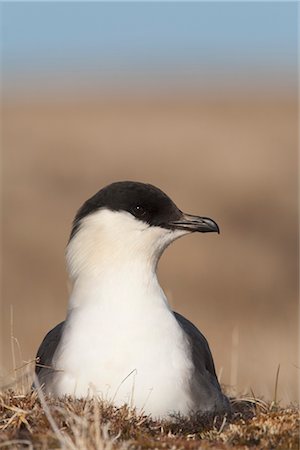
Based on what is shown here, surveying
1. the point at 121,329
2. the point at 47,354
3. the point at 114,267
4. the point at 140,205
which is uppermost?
the point at 140,205

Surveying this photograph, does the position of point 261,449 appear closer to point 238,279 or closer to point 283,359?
point 283,359

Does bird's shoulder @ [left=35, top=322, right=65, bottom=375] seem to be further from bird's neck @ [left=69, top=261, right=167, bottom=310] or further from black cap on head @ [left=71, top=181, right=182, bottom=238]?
black cap on head @ [left=71, top=181, right=182, bottom=238]

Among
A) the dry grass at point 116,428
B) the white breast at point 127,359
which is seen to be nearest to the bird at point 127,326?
the white breast at point 127,359

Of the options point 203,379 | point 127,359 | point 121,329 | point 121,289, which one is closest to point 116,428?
point 127,359

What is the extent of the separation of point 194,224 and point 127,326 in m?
0.82

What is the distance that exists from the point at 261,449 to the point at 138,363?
2.92 ft

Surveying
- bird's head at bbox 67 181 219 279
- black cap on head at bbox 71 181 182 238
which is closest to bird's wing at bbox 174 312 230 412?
bird's head at bbox 67 181 219 279

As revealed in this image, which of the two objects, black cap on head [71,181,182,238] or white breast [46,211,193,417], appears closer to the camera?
white breast [46,211,193,417]

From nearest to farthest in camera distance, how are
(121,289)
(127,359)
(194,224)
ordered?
(127,359) → (121,289) → (194,224)

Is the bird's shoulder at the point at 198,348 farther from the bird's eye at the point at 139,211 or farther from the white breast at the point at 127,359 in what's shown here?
the bird's eye at the point at 139,211

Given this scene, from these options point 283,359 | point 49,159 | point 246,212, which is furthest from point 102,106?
point 283,359

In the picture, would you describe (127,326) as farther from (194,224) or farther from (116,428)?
(194,224)

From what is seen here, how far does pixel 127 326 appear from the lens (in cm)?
553

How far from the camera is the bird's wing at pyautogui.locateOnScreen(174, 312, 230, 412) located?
5520mm
